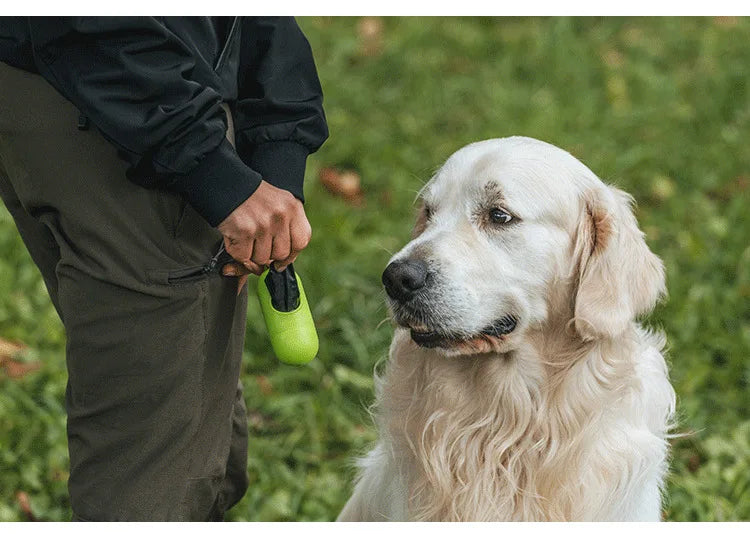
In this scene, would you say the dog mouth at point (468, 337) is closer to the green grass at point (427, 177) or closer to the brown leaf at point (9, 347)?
the green grass at point (427, 177)

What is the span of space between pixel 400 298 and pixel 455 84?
446 centimetres

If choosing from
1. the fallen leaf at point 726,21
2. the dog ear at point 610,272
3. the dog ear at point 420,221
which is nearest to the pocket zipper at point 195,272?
the dog ear at point 420,221

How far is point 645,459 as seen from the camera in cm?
299

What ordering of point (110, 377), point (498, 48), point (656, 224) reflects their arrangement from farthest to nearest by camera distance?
point (498, 48)
point (656, 224)
point (110, 377)

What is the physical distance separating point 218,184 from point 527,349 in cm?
113

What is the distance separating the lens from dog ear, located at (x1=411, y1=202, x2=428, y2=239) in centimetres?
322

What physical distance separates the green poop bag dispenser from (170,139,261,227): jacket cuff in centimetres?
45

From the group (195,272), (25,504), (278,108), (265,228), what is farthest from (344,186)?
(265,228)

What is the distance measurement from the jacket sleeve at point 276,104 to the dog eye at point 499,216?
0.56m

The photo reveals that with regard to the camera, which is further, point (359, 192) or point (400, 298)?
point (359, 192)

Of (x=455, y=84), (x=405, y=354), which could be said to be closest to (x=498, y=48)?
(x=455, y=84)

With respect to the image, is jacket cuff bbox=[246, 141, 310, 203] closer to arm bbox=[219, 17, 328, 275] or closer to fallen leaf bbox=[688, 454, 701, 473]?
arm bbox=[219, 17, 328, 275]
